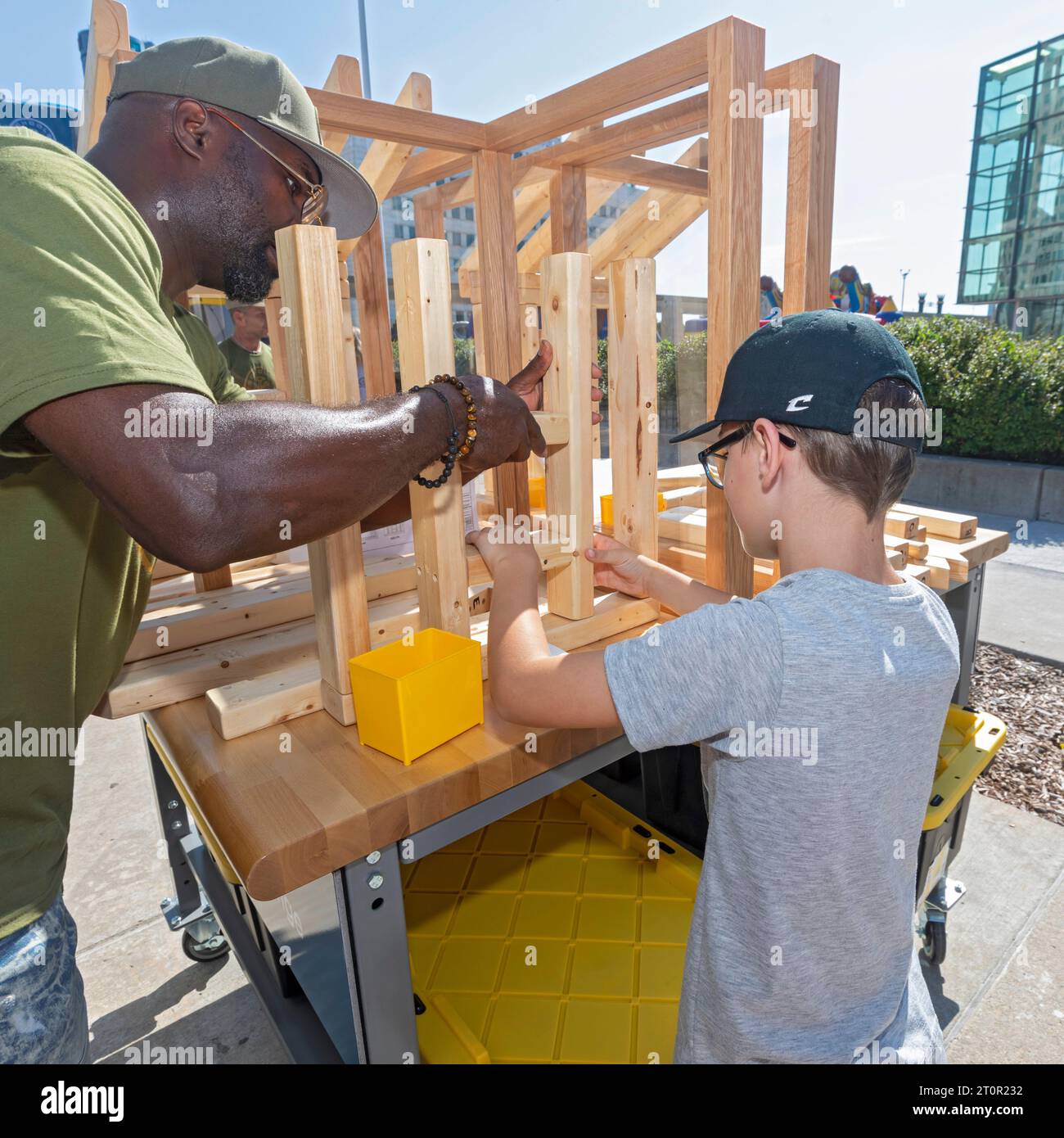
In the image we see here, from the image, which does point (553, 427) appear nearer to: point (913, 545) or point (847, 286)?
point (913, 545)

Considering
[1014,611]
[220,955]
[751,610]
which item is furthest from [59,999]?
[1014,611]

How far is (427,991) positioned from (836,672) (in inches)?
47.7

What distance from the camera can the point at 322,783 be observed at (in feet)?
3.89

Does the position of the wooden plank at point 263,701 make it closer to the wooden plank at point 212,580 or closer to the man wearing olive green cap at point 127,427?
the man wearing olive green cap at point 127,427

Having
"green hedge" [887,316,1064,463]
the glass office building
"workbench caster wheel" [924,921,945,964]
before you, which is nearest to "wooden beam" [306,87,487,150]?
"workbench caster wheel" [924,921,945,964]

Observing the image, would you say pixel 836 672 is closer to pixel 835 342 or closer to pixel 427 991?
pixel 835 342

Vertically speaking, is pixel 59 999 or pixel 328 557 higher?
pixel 328 557

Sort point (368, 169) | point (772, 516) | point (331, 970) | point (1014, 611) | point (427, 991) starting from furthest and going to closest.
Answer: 1. point (1014, 611)
2. point (368, 169)
3. point (427, 991)
4. point (331, 970)
5. point (772, 516)

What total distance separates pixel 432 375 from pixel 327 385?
0.71 feet

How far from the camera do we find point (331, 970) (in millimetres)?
1345

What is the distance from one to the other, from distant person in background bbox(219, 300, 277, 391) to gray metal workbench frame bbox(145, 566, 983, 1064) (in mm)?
2732

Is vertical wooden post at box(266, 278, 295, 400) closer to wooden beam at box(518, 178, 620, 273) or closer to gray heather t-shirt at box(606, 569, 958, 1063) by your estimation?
wooden beam at box(518, 178, 620, 273)

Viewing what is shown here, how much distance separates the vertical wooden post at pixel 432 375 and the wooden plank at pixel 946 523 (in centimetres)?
170

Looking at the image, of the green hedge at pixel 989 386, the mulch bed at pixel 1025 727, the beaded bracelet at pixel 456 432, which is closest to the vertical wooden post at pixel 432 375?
the beaded bracelet at pixel 456 432
